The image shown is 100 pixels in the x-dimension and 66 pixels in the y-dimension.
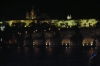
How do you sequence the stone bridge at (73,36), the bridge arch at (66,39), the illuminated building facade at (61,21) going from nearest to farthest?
the stone bridge at (73,36) → the bridge arch at (66,39) → the illuminated building facade at (61,21)

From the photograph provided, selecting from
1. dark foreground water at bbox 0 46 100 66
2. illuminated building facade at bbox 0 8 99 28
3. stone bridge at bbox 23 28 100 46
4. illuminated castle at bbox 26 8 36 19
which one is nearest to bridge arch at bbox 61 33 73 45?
stone bridge at bbox 23 28 100 46

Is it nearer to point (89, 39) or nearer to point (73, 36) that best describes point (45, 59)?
point (73, 36)

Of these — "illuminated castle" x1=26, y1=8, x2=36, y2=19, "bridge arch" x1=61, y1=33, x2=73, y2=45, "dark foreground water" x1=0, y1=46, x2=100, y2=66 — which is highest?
"illuminated castle" x1=26, y1=8, x2=36, y2=19

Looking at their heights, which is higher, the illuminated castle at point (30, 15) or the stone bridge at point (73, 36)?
the illuminated castle at point (30, 15)

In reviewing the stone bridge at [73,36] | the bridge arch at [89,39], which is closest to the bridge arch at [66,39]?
the stone bridge at [73,36]

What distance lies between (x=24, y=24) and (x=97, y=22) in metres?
7.85

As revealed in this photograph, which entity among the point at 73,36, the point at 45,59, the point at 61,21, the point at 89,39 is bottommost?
the point at 45,59

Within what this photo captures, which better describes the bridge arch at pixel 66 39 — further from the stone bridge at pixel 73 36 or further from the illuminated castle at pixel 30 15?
the illuminated castle at pixel 30 15

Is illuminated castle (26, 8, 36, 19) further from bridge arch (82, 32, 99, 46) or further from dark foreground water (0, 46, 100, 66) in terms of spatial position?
dark foreground water (0, 46, 100, 66)

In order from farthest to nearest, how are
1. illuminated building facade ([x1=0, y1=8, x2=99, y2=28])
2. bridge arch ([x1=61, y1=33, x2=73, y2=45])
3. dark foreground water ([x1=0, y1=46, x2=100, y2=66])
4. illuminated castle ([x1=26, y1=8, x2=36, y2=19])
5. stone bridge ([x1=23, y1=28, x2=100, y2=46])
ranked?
illuminated castle ([x1=26, y1=8, x2=36, y2=19]) → illuminated building facade ([x1=0, y1=8, x2=99, y2=28]) → bridge arch ([x1=61, y1=33, x2=73, y2=45]) → stone bridge ([x1=23, y1=28, x2=100, y2=46]) → dark foreground water ([x1=0, y1=46, x2=100, y2=66])

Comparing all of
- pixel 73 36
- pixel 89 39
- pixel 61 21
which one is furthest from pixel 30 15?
pixel 89 39

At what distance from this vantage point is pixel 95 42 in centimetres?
3581

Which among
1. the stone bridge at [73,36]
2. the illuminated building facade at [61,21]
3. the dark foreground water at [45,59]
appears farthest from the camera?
the illuminated building facade at [61,21]

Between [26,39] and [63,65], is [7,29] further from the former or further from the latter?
[63,65]
